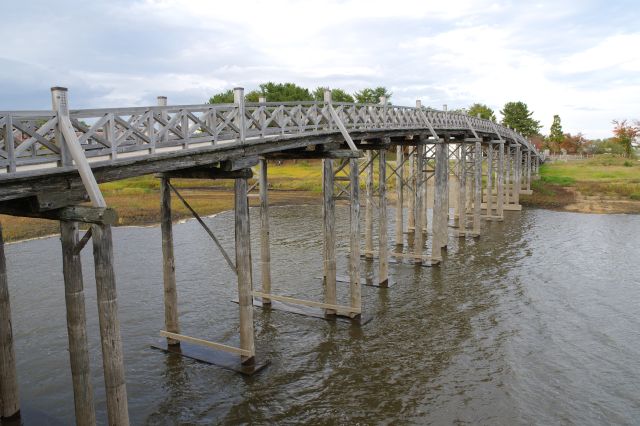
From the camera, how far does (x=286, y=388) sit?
13.1 m

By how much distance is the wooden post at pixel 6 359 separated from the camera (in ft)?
35.1

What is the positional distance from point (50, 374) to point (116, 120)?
8460 millimetres

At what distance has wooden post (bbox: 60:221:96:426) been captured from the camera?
834 cm

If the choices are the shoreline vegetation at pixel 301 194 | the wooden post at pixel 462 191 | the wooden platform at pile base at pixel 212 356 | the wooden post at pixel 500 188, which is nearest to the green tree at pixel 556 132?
the shoreline vegetation at pixel 301 194

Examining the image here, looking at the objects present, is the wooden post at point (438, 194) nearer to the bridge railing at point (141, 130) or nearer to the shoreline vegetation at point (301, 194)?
the bridge railing at point (141, 130)

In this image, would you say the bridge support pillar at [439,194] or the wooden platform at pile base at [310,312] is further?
the bridge support pillar at [439,194]

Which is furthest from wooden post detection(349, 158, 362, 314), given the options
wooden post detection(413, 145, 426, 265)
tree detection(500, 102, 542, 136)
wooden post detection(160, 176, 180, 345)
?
tree detection(500, 102, 542, 136)

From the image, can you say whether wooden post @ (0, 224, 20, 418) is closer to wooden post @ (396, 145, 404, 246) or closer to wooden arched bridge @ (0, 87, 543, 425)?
wooden arched bridge @ (0, 87, 543, 425)

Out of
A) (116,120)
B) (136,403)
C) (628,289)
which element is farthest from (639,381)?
(116,120)

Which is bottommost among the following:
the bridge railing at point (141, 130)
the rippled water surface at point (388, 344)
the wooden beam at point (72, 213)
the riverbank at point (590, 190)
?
the rippled water surface at point (388, 344)

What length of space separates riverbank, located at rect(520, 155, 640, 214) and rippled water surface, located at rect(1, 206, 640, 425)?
1921 centimetres

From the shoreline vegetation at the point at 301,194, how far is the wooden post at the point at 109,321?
27.6 m

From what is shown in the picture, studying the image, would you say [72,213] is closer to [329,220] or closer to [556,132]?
[329,220]

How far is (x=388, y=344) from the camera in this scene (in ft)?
51.9
